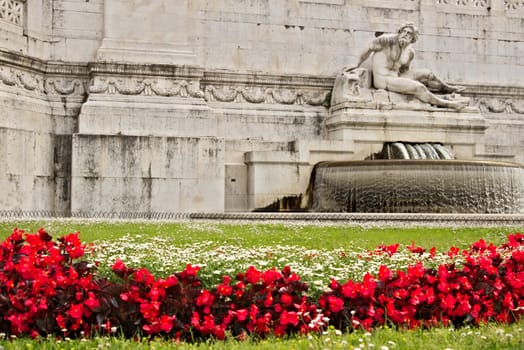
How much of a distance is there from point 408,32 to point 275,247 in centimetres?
1085

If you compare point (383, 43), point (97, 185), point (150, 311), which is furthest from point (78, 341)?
point (383, 43)

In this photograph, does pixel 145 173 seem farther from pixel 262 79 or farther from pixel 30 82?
→ pixel 262 79

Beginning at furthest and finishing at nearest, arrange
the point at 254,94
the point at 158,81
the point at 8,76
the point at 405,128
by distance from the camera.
Result: the point at 254,94 → the point at 405,128 → the point at 158,81 → the point at 8,76

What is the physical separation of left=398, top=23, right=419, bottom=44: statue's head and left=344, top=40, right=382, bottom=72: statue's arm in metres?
0.61

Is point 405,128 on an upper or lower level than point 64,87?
lower

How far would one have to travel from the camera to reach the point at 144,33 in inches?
666

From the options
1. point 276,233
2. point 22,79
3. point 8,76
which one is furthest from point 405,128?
point 8,76

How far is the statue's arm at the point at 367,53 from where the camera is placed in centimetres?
1833

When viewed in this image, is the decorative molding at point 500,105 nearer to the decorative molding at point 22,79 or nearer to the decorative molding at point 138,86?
the decorative molding at point 138,86

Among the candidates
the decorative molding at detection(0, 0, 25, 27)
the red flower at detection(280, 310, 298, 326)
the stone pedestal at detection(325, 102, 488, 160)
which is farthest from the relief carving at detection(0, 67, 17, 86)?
the red flower at detection(280, 310, 298, 326)

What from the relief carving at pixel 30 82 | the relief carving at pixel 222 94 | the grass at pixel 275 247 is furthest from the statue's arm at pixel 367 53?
the relief carving at pixel 30 82

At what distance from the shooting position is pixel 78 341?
4777mm

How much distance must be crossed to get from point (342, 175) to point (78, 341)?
35.5 feet

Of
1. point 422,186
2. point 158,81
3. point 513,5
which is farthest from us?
point 513,5
